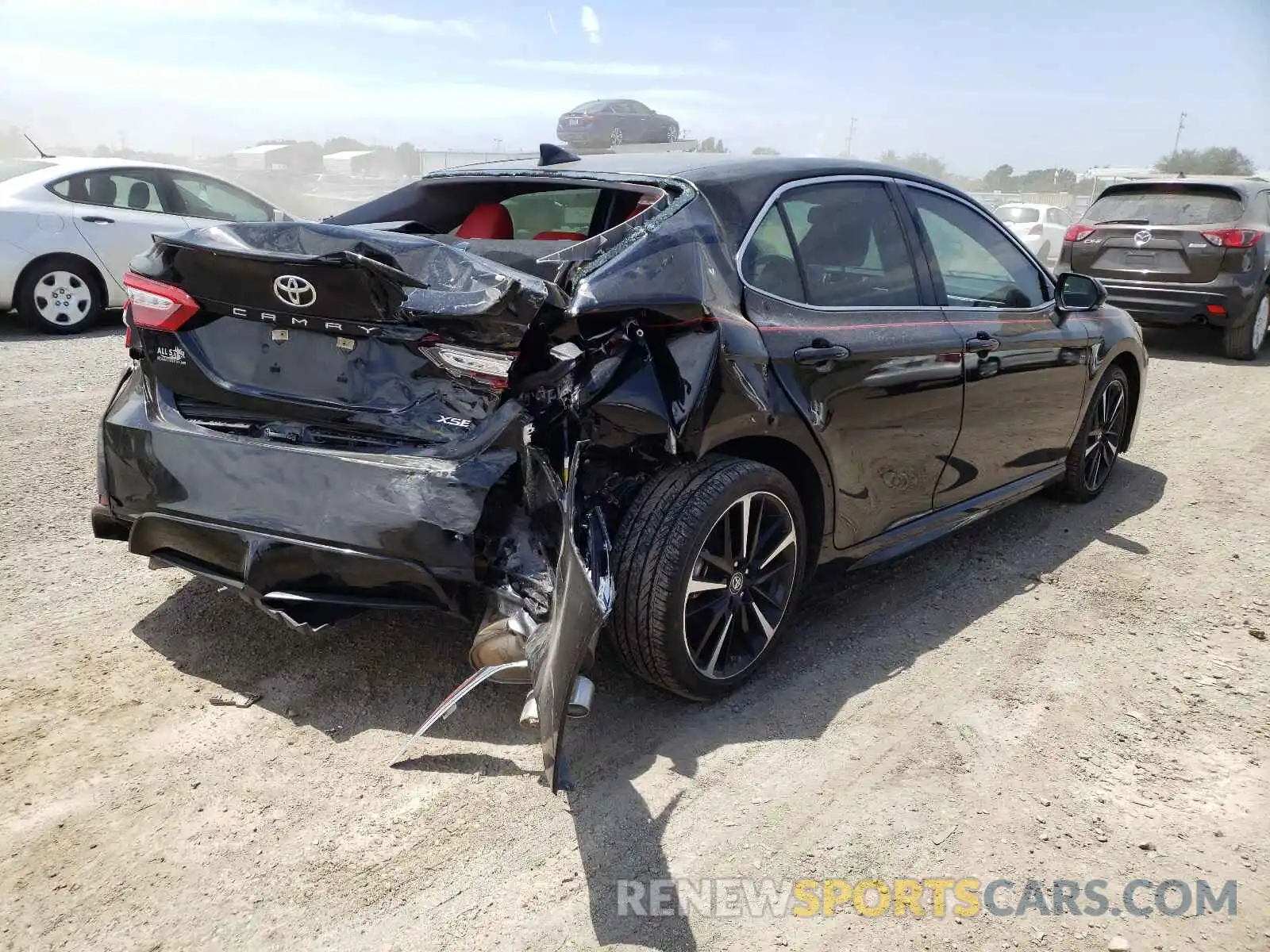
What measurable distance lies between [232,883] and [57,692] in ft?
3.78

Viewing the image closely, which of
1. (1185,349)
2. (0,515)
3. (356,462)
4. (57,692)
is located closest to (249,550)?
(356,462)

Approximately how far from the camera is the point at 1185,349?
34.7 feet

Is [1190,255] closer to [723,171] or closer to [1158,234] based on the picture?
[1158,234]

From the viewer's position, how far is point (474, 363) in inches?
105

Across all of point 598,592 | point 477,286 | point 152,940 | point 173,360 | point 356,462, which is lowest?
point 152,940

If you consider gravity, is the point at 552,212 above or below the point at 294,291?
above

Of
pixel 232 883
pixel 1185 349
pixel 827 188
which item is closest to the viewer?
pixel 232 883

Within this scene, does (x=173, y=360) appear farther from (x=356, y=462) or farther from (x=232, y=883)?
(x=232, y=883)

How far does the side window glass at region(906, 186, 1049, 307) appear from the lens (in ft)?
13.1

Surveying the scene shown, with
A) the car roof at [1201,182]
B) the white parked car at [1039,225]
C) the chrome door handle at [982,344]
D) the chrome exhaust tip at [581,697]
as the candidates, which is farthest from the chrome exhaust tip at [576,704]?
the white parked car at [1039,225]

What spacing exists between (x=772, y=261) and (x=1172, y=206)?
8595mm

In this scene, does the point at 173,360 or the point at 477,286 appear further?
the point at 173,360

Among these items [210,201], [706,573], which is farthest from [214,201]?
[706,573]

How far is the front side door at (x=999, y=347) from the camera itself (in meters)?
3.97
